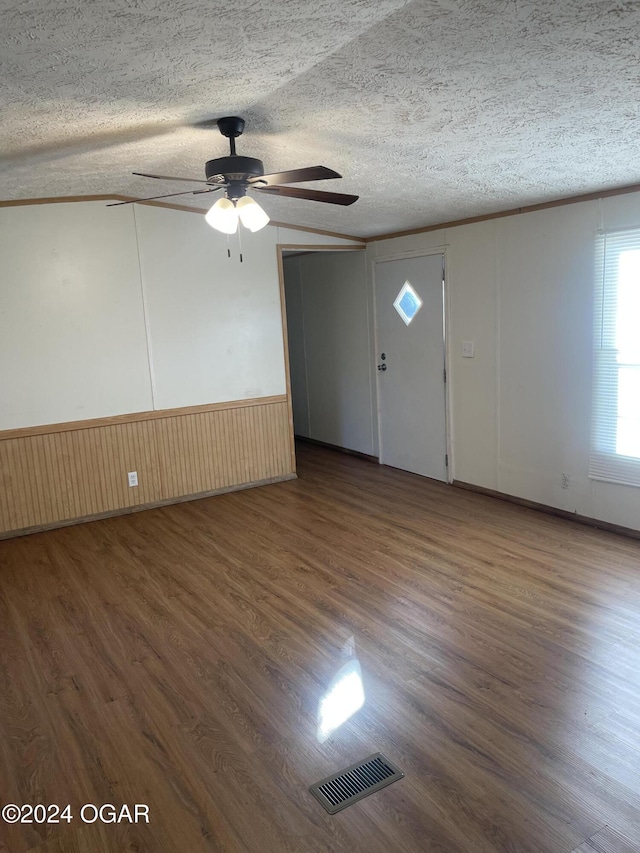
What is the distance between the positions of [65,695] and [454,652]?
176cm

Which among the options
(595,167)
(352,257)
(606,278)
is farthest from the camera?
(352,257)

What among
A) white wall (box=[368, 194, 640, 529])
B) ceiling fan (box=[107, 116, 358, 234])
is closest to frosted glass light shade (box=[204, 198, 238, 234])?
ceiling fan (box=[107, 116, 358, 234])

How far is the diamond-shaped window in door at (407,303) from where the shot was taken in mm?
5836

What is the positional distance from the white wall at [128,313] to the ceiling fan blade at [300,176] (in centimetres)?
235

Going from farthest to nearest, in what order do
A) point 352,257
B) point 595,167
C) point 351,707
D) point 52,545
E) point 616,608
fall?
1. point 352,257
2. point 52,545
3. point 595,167
4. point 616,608
5. point 351,707

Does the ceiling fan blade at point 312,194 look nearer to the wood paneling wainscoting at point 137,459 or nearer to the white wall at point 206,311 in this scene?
the white wall at point 206,311

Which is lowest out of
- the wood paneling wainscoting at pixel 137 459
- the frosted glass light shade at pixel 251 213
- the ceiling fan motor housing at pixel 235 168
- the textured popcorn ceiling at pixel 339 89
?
the wood paneling wainscoting at pixel 137 459

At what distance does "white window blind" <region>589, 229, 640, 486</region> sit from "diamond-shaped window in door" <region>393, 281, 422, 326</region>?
1.85 meters

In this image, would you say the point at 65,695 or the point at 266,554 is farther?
the point at 266,554

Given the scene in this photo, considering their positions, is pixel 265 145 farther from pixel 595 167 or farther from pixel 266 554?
pixel 266 554

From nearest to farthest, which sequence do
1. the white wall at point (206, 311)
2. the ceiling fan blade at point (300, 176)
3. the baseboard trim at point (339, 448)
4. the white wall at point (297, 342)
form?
1. the ceiling fan blade at point (300, 176)
2. the white wall at point (206, 311)
3. the baseboard trim at point (339, 448)
4. the white wall at point (297, 342)

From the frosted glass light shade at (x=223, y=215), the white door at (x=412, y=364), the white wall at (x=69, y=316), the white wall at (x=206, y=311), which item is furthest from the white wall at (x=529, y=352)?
the white wall at (x=69, y=316)

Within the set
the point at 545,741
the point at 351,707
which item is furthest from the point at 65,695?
the point at 545,741

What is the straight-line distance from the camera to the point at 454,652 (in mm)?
3012
